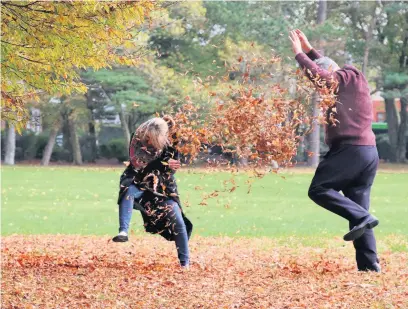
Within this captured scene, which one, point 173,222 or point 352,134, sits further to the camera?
point 173,222

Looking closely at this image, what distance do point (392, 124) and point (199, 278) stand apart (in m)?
42.6

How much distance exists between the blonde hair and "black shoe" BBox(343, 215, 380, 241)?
1870mm

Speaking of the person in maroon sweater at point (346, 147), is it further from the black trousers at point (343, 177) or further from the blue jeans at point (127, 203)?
the blue jeans at point (127, 203)

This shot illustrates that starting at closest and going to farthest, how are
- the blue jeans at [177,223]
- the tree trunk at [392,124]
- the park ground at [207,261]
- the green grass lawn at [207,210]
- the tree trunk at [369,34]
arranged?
the park ground at [207,261]
the blue jeans at [177,223]
the green grass lawn at [207,210]
the tree trunk at [369,34]
the tree trunk at [392,124]

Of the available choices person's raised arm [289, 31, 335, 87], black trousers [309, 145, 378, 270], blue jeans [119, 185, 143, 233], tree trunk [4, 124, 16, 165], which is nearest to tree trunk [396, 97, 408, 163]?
tree trunk [4, 124, 16, 165]

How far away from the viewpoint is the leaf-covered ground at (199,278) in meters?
6.68

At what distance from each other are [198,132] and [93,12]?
1.36 metres

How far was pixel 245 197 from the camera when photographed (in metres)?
23.8

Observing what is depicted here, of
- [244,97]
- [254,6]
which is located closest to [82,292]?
[244,97]

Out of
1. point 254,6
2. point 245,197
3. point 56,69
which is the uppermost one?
point 254,6

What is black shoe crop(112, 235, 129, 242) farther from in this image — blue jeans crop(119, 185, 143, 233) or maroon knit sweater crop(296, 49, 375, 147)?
maroon knit sweater crop(296, 49, 375, 147)

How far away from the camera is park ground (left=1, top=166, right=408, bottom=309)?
682 cm

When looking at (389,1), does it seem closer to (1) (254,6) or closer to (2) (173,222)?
(1) (254,6)

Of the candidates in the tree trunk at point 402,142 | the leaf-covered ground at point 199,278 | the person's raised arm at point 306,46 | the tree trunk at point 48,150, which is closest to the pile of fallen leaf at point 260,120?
the person's raised arm at point 306,46
